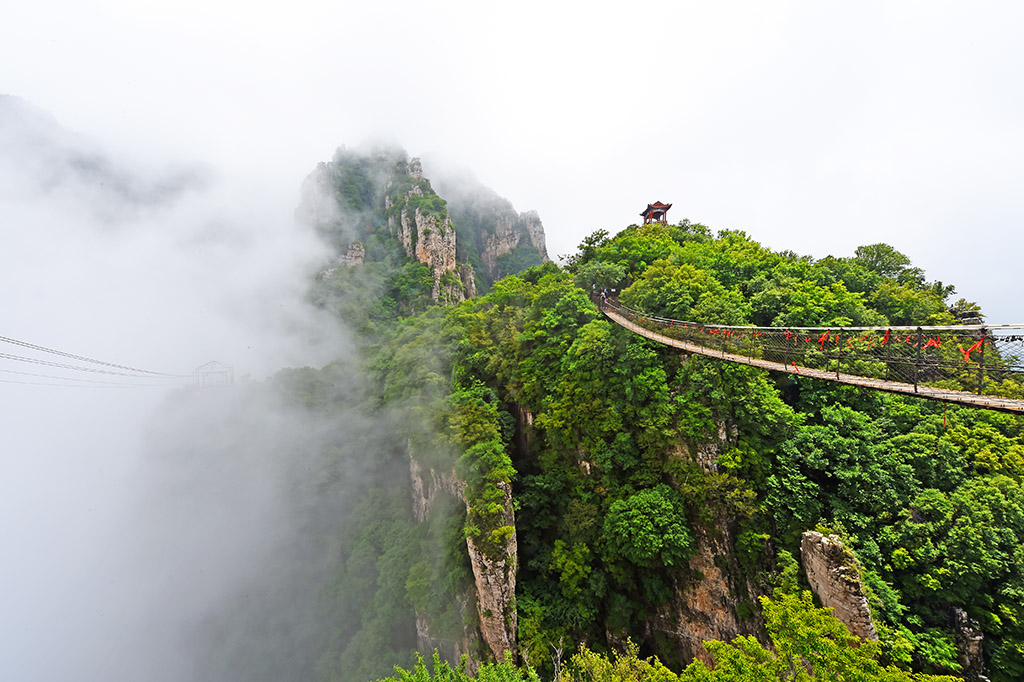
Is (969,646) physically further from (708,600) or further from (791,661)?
(708,600)

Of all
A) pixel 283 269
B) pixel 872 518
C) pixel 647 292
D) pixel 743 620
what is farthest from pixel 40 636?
pixel 872 518

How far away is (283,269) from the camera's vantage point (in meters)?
69.6

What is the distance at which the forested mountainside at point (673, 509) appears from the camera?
9734mm

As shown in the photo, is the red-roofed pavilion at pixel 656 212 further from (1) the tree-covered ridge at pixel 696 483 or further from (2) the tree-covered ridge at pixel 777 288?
(1) the tree-covered ridge at pixel 696 483

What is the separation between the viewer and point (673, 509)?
529 inches

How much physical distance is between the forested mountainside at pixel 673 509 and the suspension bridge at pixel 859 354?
1045mm

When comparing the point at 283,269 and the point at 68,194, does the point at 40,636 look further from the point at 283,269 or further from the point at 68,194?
the point at 68,194

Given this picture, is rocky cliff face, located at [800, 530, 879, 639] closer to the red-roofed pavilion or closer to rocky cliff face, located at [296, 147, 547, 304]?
the red-roofed pavilion

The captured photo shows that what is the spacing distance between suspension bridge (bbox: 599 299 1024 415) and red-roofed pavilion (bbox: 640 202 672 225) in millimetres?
32610

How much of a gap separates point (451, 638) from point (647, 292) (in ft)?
62.2

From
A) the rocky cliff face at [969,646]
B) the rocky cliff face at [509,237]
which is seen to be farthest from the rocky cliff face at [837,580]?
the rocky cliff face at [509,237]

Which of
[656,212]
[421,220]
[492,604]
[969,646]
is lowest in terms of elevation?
[969,646]

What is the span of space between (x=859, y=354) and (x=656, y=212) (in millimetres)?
37170

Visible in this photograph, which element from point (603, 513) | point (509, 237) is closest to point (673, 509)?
point (603, 513)
